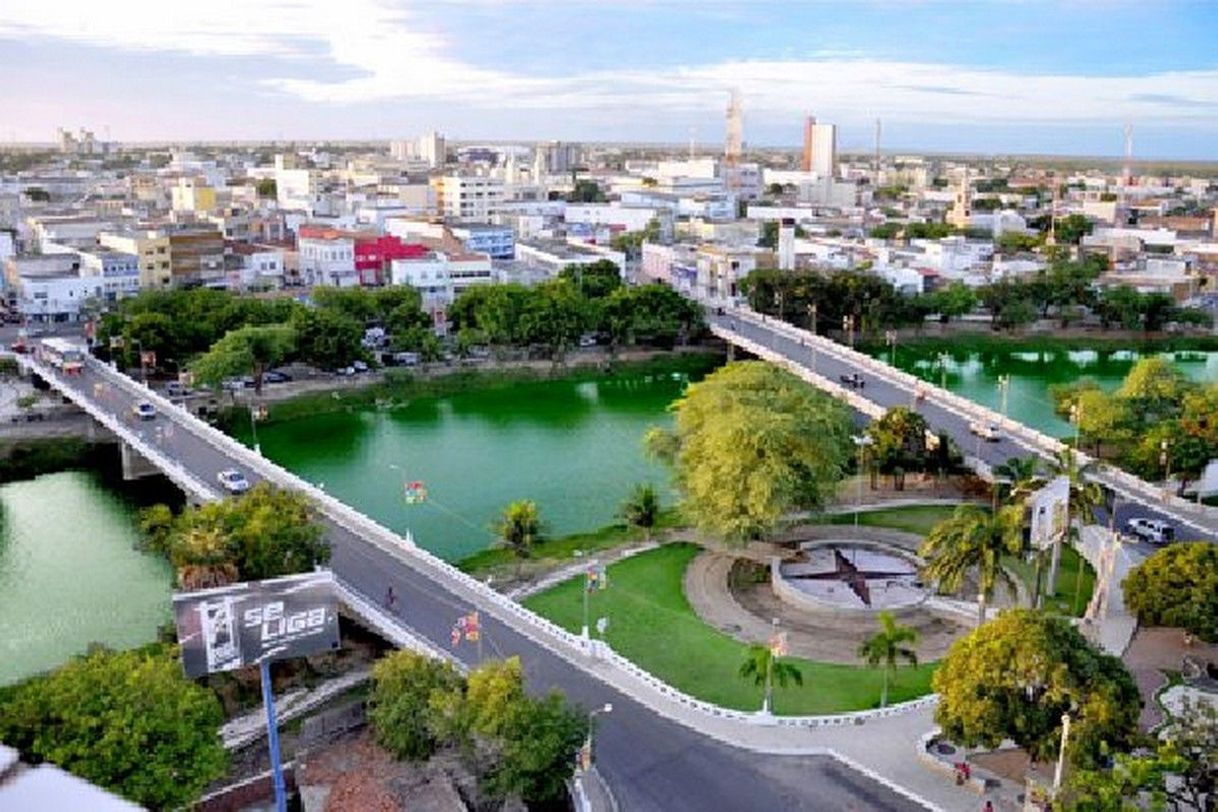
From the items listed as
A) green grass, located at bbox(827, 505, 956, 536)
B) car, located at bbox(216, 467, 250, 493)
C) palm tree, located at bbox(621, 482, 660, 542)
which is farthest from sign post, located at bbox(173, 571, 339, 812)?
green grass, located at bbox(827, 505, 956, 536)

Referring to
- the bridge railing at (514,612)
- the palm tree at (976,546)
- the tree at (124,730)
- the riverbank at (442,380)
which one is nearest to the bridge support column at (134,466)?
the bridge railing at (514,612)

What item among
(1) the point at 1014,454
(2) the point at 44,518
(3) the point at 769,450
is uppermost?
(3) the point at 769,450

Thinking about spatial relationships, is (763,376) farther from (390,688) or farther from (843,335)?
(843,335)

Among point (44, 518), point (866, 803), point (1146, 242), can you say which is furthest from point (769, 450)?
point (1146, 242)

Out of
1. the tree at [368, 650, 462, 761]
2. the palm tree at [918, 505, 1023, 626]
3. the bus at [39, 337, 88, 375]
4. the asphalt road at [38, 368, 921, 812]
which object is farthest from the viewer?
the bus at [39, 337, 88, 375]

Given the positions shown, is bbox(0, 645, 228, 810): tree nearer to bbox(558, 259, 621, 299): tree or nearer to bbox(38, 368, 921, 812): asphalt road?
bbox(38, 368, 921, 812): asphalt road

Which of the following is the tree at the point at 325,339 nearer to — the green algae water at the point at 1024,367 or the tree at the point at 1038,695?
the green algae water at the point at 1024,367
